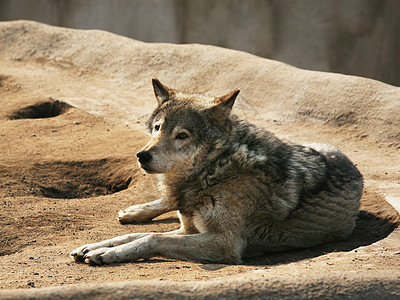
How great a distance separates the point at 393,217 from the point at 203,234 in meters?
1.72

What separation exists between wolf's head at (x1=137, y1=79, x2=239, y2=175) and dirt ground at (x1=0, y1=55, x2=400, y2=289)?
2.42 ft

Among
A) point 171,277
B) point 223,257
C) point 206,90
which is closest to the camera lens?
point 171,277

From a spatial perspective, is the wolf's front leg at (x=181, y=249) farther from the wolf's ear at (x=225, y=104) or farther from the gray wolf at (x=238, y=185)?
the wolf's ear at (x=225, y=104)

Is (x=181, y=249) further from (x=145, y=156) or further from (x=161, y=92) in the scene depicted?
(x=161, y=92)

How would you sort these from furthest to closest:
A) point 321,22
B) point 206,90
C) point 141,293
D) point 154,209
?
point 321,22, point 206,90, point 154,209, point 141,293

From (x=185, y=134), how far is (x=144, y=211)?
1.06 m

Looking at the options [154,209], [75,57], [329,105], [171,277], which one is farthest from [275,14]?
[171,277]

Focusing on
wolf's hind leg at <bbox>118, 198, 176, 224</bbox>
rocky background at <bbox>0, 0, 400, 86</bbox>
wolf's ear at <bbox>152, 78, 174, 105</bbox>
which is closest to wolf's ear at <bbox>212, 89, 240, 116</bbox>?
wolf's ear at <bbox>152, 78, 174, 105</bbox>

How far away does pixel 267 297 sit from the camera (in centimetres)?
256

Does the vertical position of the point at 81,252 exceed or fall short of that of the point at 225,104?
it falls short

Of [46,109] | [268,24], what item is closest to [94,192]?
[46,109]

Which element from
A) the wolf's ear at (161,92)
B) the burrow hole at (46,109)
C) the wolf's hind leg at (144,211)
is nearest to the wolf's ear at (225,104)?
the wolf's ear at (161,92)

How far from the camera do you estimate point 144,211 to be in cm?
480

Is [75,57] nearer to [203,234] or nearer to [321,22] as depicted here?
[203,234]
